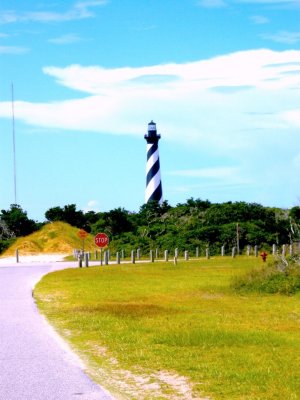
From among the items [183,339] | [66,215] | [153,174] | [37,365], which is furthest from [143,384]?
[66,215]

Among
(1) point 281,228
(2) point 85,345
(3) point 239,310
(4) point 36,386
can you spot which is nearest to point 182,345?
(2) point 85,345

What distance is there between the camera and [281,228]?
70.8 metres

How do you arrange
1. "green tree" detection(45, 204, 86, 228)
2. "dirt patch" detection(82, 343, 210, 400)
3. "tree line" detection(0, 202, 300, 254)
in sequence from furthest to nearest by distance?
"green tree" detection(45, 204, 86, 228) → "tree line" detection(0, 202, 300, 254) → "dirt patch" detection(82, 343, 210, 400)

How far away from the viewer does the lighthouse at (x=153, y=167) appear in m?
83.3

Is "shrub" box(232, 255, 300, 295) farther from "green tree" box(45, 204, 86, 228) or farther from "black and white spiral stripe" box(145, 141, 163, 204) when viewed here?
"green tree" box(45, 204, 86, 228)

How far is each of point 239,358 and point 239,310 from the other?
781 centimetres

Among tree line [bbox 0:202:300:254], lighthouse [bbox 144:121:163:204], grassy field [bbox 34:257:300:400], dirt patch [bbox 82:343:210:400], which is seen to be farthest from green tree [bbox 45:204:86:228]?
dirt patch [bbox 82:343:210:400]

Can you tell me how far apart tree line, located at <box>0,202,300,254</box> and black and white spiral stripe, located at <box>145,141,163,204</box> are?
2463 mm

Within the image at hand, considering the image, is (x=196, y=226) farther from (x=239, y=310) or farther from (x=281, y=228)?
(x=239, y=310)

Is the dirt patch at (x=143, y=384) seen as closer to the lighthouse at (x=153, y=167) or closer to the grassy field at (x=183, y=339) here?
the grassy field at (x=183, y=339)

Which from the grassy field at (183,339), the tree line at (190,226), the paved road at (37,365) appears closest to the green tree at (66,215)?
the tree line at (190,226)

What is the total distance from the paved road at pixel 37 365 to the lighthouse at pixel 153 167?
65.3m

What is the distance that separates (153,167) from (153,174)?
0.82m

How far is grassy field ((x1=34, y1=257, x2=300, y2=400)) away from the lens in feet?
32.8
